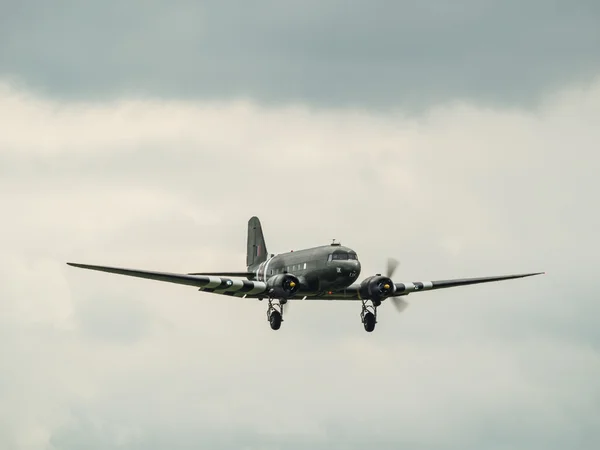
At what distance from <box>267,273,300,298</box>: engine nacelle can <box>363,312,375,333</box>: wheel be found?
5671 millimetres

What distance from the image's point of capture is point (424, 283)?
3231 inches

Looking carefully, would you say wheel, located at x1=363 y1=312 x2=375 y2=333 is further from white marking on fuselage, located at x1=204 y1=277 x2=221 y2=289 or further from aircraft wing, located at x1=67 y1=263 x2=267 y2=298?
white marking on fuselage, located at x1=204 y1=277 x2=221 y2=289

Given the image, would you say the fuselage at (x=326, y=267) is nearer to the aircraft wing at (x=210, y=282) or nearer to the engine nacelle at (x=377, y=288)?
the aircraft wing at (x=210, y=282)

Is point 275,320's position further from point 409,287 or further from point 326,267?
point 409,287

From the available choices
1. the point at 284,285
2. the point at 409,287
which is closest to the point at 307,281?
the point at 284,285

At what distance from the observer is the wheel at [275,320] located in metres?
75.6

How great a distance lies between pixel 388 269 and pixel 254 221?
1555 centimetres

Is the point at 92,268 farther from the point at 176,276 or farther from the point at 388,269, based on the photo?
the point at 388,269

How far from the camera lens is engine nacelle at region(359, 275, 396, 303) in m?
76.2

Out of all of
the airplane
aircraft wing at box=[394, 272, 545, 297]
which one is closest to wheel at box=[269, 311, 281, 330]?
the airplane

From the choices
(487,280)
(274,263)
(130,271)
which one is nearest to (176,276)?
(130,271)

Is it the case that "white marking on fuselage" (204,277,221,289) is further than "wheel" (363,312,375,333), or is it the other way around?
"wheel" (363,312,375,333)

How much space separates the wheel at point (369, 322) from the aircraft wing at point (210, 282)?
7001mm

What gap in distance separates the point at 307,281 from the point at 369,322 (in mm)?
5581
